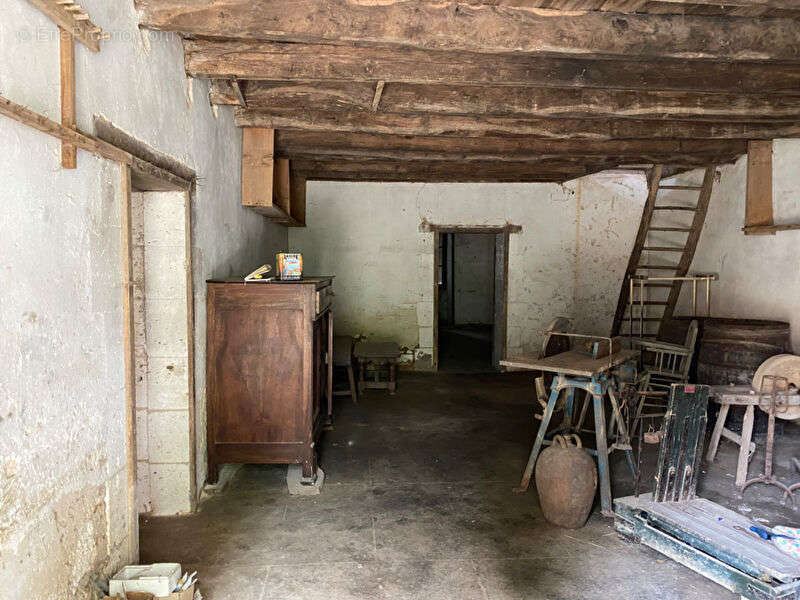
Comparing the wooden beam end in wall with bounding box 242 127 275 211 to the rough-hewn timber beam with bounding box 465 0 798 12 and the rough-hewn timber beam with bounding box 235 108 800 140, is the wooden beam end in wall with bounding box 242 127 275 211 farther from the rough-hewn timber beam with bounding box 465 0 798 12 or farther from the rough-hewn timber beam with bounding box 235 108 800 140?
the rough-hewn timber beam with bounding box 465 0 798 12

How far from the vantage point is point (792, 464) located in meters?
4.16

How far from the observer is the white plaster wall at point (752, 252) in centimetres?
517

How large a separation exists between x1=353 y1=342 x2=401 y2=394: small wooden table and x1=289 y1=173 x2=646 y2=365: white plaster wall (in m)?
1.07

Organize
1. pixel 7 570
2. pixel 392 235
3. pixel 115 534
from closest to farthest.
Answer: pixel 7 570
pixel 115 534
pixel 392 235

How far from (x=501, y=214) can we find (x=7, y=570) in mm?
7012

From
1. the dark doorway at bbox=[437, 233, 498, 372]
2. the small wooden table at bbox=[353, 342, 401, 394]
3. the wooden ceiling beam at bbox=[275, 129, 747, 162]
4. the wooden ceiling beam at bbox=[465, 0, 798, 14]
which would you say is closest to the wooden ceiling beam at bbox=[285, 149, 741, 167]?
the wooden ceiling beam at bbox=[275, 129, 747, 162]

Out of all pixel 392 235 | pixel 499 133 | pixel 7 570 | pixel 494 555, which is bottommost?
pixel 494 555

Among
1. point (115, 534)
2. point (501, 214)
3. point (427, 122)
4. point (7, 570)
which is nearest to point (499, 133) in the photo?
point (427, 122)

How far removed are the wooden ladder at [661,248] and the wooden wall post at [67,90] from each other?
640 centimetres

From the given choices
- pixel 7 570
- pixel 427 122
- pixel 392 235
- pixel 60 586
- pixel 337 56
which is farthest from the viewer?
pixel 392 235

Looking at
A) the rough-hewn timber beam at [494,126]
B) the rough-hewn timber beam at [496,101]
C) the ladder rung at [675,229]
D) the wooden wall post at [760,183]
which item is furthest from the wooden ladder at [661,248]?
the rough-hewn timber beam at [496,101]

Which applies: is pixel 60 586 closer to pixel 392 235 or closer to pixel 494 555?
pixel 494 555

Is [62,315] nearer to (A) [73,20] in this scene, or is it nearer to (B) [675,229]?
(A) [73,20]

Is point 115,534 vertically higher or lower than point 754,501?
higher
